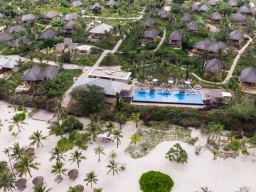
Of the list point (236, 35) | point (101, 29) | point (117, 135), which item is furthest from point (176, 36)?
point (117, 135)

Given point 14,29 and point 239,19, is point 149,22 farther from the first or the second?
point 14,29

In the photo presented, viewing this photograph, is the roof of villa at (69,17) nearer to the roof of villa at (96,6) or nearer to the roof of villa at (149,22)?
the roof of villa at (96,6)

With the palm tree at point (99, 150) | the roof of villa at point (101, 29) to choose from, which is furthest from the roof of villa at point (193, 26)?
the palm tree at point (99, 150)

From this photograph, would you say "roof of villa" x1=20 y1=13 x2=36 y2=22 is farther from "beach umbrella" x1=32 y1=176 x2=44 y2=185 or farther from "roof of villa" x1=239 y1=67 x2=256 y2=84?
"roof of villa" x1=239 y1=67 x2=256 y2=84

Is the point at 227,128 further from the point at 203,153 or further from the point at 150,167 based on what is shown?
the point at 150,167

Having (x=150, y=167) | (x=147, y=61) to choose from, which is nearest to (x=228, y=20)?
(x=147, y=61)

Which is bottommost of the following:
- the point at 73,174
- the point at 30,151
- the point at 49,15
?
the point at 30,151

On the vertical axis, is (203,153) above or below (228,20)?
below

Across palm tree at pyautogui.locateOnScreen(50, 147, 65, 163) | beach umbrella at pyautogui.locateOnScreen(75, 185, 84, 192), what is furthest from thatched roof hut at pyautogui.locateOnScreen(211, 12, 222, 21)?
beach umbrella at pyautogui.locateOnScreen(75, 185, 84, 192)

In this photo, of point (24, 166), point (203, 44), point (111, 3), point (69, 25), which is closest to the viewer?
point (24, 166)
